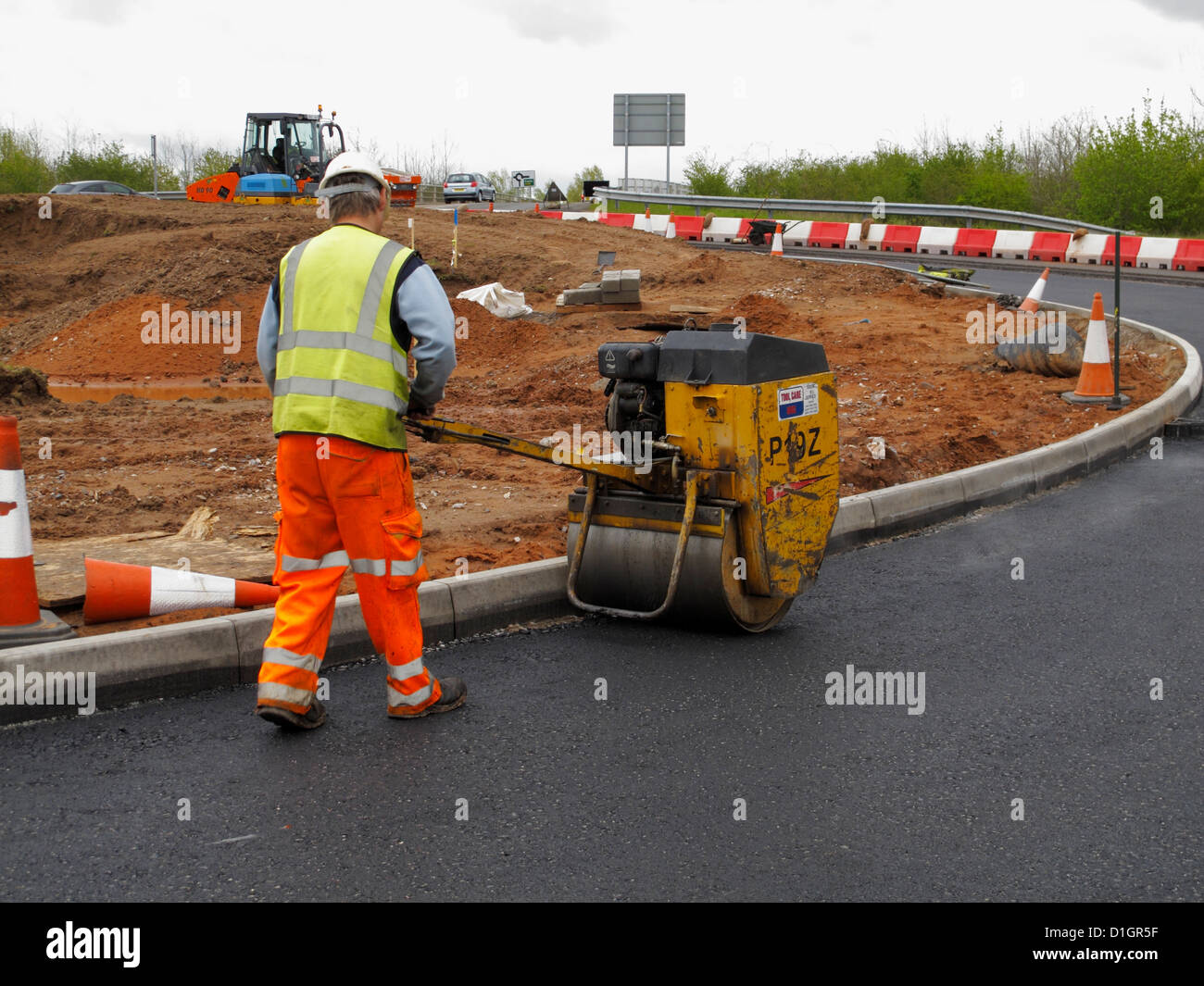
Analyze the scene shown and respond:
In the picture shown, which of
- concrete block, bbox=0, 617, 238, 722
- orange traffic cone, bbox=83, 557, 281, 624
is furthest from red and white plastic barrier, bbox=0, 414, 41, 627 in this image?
orange traffic cone, bbox=83, 557, 281, 624

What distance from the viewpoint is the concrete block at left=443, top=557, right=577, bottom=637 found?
5.75 m

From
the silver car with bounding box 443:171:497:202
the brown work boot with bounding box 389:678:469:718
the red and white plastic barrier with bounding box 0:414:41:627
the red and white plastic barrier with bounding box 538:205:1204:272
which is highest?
the silver car with bounding box 443:171:497:202

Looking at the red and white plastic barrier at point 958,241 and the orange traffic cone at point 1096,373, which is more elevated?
the red and white plastic barrier at point 958,241

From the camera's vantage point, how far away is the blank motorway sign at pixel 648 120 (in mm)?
36875

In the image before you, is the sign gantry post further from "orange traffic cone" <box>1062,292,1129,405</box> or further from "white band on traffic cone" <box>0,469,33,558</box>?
"white band on traffic cone" <box>0,469,33,558</box>

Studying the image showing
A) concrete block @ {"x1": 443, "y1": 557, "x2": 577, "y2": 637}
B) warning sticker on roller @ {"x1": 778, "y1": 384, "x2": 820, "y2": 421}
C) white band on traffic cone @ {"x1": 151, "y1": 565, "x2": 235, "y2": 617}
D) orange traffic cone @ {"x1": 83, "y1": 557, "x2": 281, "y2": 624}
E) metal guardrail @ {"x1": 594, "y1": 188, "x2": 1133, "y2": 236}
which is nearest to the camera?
orange traffic cone @ {"x1": 83, "y1": 557, "x2": 281, "y2": 624}

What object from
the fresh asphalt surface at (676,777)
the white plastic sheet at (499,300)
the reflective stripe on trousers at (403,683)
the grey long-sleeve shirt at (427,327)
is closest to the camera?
the fresh asphalt surface at (676,777)

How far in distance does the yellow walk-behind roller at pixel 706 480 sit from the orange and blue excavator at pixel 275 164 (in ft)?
77.5

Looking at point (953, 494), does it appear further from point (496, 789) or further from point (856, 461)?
point (496, 789)

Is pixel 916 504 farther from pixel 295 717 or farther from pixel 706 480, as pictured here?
pixel 295 717

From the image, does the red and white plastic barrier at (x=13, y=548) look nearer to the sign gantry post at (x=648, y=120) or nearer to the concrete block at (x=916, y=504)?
the concrete block at (x=916, y=504)

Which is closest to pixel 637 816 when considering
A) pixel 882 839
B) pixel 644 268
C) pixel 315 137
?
pixel 882 839

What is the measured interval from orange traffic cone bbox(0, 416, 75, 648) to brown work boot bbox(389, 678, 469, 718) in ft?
5.02

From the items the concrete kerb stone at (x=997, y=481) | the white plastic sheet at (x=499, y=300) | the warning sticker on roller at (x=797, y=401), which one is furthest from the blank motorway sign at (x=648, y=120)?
the warning sticker on roller at (x=797, y=401)
